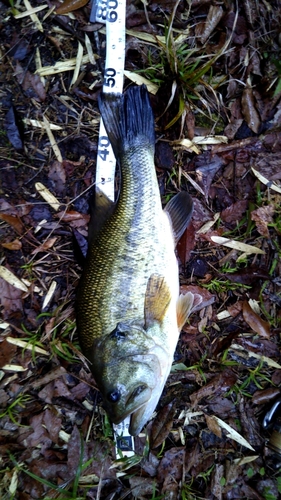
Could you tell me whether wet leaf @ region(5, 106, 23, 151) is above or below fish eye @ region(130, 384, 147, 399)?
above

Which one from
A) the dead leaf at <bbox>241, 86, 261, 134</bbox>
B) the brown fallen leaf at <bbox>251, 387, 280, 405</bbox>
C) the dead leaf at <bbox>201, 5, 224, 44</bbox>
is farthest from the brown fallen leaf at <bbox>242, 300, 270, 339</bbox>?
the dead leaf at <bbox>201, 5, 224, 44</bbox>

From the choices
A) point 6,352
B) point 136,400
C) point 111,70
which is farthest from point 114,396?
point 111,70

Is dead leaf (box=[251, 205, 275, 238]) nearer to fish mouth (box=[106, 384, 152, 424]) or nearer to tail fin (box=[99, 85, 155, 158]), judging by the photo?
tail fin (box=[99, 85, 155, 158])

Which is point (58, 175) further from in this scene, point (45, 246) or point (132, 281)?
point (132, 281)

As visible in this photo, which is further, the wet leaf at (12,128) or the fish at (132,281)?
the wet leaf at (12,128)

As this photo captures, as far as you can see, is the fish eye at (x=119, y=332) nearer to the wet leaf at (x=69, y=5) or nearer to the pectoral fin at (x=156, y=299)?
the pectoral fin at (x=156, y=299)

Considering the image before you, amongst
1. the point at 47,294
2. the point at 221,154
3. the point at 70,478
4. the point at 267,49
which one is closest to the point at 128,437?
the point at 70,478

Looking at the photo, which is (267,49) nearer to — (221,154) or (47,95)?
(221,154)

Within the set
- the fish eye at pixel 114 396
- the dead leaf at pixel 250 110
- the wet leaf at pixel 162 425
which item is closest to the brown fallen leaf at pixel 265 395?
the wet leaf at pixel 162 425
